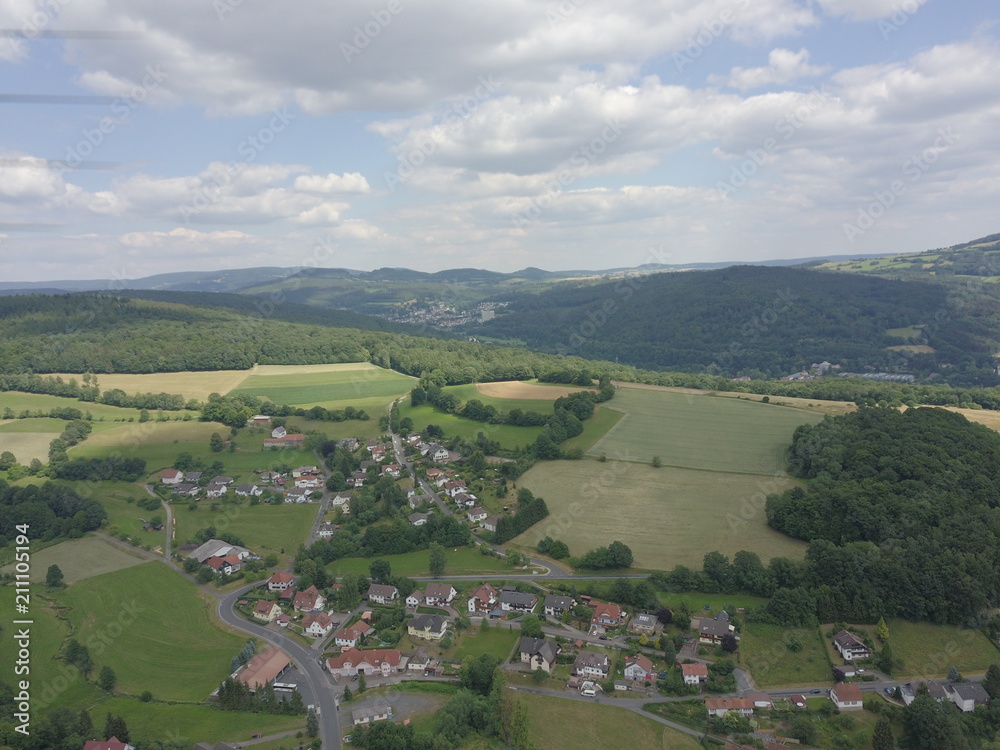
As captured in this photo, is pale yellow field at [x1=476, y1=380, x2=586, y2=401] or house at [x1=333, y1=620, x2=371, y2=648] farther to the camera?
pale yellow field at [x1=476, y1=380, x2=586, y2=401]

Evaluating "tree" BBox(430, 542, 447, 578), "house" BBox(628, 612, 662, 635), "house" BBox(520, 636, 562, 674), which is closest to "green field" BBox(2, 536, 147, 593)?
"tree" BBox(430, 542, 447, 578)

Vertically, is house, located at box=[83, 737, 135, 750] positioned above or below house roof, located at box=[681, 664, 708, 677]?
above

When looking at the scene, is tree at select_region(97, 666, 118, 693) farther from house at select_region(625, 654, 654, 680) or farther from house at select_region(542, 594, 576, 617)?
house at select_region(625, 654, 654, 680)

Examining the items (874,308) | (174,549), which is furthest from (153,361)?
(874,308)

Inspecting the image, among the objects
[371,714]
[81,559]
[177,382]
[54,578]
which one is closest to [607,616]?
[371,714]

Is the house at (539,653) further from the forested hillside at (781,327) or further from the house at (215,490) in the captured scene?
the forested hillside at (781,327)

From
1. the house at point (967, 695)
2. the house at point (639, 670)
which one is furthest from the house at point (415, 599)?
the house at point (967, 695)

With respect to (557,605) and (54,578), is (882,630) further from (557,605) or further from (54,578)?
(54,578)
